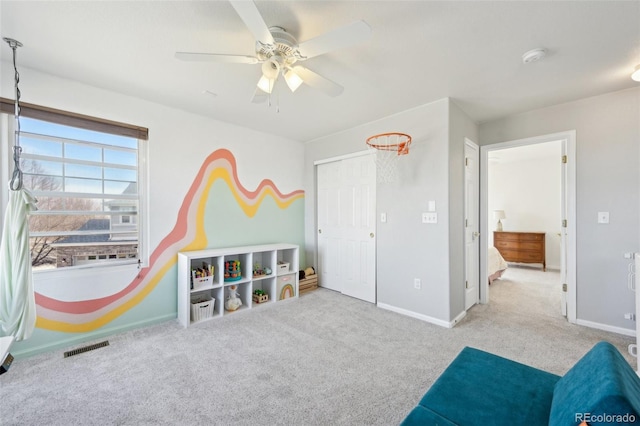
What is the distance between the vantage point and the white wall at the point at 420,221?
299 centimetres

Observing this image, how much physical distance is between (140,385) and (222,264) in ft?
4.69

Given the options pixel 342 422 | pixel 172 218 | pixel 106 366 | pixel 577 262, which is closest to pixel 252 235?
pixel 172 218

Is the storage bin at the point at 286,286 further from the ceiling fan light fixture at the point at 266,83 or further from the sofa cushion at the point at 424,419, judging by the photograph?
the sofa cushion at the point at 424,419

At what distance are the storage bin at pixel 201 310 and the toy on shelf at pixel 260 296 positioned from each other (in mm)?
627

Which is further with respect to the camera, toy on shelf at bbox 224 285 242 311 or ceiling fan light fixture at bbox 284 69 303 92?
toy on shelf at bbox 224 285 242 311

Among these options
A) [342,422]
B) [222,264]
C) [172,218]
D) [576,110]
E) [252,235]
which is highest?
[576,110]

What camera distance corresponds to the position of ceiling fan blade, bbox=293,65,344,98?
1.90m

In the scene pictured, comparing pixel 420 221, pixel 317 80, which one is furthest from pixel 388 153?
pixel 317 80

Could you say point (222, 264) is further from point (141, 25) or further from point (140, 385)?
point (141, 25)

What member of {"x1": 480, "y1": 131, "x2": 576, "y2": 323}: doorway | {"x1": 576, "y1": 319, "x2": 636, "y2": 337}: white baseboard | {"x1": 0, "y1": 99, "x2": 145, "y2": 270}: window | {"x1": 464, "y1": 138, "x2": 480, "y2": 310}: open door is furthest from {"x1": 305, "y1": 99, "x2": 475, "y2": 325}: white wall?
{"x1": 0, "y1": 99, "x2": 145, "y2": 270}: window

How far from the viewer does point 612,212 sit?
2818 mm

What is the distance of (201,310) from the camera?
3.10 m

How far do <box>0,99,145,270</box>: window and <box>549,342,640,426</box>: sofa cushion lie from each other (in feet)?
11.6

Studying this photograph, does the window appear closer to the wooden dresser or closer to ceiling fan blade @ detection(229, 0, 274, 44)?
ceiling fan blade @ detection(229, 0, 274, 44)
